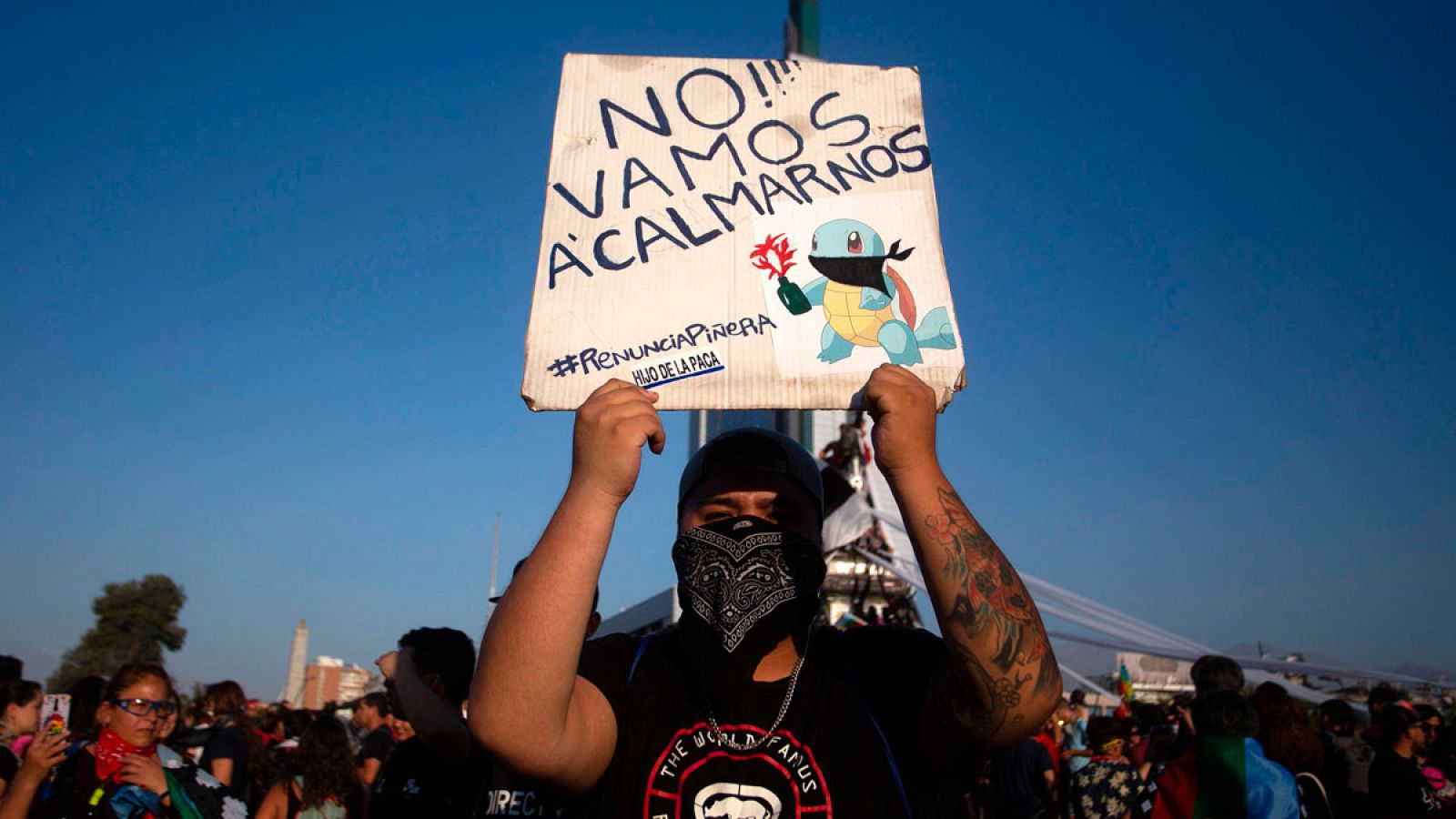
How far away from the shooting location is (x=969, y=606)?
1.65 m

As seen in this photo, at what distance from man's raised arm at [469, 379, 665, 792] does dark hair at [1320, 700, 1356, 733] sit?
751cm

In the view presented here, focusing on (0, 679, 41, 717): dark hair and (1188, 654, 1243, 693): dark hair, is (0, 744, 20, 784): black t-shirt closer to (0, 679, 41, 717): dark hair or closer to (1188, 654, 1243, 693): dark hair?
(0, 679, 41, 717): dark hair

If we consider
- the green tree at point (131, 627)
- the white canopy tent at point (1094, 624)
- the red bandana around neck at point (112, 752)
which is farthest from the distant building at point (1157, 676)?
the green tree at point (131, 627)

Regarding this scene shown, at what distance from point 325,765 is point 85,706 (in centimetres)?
132

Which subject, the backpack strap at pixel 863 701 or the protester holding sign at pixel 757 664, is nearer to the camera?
the protester holding sign at pixel 757 664

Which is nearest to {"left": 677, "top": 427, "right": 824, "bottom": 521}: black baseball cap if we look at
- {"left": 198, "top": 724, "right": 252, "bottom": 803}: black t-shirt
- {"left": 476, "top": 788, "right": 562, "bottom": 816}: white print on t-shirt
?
{"left": 476, "top": 788, "right": 562, "bottom": 816}: white print on t-shirt

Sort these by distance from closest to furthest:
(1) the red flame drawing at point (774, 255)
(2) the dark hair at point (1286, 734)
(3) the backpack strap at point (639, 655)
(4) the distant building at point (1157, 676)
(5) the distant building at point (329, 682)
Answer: (3) the backpack strap at point (639, 655) < (1) the red flame drawing at point (774, 255) < (2) the dark hair at point (1286, 734) < (4) the distant building at point (1157, 676) < (5) the distant building at point (329, 682)

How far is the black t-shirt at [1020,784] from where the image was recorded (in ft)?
23.9

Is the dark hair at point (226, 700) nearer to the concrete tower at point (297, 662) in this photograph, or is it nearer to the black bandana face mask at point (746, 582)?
the black bandana face mask at point (746, 582)

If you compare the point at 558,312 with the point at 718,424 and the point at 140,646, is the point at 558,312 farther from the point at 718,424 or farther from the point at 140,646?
the point at 140,646

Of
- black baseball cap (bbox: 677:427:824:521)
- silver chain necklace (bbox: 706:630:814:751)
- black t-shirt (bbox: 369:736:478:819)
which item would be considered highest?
black baseball cap (bbox: 677:427:824:521)

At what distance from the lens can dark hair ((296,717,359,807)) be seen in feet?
17.7

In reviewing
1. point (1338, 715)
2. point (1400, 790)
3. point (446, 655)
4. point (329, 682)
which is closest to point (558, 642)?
point (446, 655)

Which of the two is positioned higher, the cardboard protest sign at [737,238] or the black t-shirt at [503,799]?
the cardboard protest sign at [737,238]
